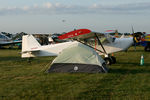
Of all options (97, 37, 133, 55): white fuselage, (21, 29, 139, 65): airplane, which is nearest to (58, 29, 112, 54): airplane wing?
(21, 29, 139, 65): airplane

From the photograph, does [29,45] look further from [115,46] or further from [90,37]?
[115,46]

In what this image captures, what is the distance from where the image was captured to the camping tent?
29.6ft

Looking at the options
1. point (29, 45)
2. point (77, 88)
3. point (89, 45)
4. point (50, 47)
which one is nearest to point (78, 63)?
point (77, 88)

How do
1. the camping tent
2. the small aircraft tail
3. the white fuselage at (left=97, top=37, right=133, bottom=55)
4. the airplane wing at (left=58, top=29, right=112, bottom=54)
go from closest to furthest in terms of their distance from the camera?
the camping tent
the airplane wing at (left=58, top=29, right=112, bottom=54)
the small aircraft tail
the white fuselage at (left=97, top=37, right=133, bottom=55)

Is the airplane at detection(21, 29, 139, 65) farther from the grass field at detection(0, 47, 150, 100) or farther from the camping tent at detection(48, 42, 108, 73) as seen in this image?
the grass field at detection(0, 47, 150, 100)

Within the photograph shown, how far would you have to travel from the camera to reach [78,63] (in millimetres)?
9062

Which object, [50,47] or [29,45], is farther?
[29,45]

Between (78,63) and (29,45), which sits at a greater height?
(29,45)

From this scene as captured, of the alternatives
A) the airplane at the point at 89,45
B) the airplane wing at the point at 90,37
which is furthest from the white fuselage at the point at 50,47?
the airplane wing at the point at 90,37

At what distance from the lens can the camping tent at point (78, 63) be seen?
29.6 ft

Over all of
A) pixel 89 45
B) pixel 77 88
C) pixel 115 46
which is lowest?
pixel 77 88

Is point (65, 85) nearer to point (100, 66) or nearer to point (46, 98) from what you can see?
point (46, 98)

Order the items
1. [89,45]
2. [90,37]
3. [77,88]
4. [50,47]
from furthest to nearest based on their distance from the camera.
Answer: [89,45]
[50,47]
[90,37]
[77,88]

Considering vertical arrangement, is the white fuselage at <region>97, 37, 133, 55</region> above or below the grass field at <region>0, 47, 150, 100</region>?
above
